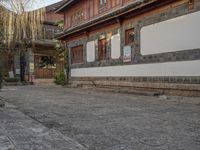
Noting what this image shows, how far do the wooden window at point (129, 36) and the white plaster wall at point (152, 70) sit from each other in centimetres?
115

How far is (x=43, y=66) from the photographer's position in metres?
30.9

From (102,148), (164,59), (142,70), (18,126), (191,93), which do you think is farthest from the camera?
(142,70)

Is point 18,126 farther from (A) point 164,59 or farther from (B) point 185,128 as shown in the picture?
(A) point 164,59

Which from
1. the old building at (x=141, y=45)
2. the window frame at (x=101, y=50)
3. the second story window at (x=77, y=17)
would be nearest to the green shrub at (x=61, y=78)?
the old building at (x=141, y=45)

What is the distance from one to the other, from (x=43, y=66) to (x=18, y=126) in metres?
25.6

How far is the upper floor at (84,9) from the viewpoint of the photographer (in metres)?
17.0

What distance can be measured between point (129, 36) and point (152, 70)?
260 centimetres

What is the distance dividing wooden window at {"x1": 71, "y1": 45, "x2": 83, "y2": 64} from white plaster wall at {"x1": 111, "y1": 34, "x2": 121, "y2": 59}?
4.45m

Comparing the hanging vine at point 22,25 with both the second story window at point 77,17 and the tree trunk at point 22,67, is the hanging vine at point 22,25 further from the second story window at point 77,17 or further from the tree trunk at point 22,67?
the second story window at point 77,17

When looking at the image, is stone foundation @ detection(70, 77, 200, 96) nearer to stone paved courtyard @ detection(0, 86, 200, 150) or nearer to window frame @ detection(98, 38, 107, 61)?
window frame @ detection(98, 38, 107, 61)

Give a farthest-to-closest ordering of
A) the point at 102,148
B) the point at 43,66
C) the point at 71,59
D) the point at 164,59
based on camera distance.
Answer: the point at 43,66 < the point at 71,59 < the point at 164,59 < the point at 102,148

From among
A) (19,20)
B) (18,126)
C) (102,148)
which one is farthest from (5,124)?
(19,20)

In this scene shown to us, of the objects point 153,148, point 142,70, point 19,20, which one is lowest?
point 153,148

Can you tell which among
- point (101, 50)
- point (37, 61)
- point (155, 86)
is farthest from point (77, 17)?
point (155, 86)
